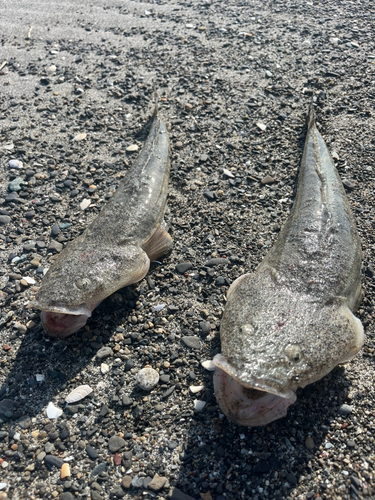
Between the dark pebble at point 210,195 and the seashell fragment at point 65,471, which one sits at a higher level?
the dark pebble at point 210,195

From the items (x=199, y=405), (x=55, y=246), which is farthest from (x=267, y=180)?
(x=199, y=405)

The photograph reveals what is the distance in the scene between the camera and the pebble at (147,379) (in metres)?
3.78

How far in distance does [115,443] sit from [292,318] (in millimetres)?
1784

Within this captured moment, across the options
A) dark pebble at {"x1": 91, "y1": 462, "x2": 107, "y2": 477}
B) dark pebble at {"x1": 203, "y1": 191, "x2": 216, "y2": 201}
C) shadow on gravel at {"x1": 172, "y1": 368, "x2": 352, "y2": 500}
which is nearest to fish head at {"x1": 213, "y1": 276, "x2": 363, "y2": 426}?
shadow on gravel at {"x1": 172, "y1": 368, "x2": 352, "y2": 500}

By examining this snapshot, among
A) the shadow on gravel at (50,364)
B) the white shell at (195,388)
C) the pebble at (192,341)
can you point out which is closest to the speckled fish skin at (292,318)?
the white shell at (195,388)

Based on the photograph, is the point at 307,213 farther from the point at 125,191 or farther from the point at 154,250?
the point at 125,191

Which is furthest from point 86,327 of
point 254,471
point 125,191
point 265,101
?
point 265,101

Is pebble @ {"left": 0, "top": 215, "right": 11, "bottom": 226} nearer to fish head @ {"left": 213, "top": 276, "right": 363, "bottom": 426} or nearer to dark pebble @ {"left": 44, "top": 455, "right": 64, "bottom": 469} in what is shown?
dark pebble @ {"left": 44, "top": 455, "right": 64, "bottom": 469}

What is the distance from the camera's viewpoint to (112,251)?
4.38 metres

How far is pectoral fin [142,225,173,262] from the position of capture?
4.76 metres

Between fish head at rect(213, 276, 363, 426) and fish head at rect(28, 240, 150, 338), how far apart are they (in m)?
1.23

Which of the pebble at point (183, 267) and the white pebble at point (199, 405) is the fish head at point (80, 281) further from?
the white pebble at point (199, 405)

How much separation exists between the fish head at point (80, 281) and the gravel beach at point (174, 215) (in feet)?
0.81

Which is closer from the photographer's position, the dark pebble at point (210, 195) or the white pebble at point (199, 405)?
the white pebble at point (199, 405)
